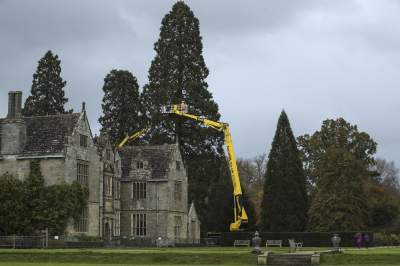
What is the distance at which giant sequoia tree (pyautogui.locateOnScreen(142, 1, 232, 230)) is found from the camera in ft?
262

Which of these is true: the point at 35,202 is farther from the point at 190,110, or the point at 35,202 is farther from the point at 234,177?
the point at 190,110

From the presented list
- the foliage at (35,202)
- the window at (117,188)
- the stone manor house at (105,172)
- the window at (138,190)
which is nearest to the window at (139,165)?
the stone manor house at (105,172)

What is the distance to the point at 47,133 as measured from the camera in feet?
192

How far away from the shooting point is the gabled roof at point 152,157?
7000 centimetres

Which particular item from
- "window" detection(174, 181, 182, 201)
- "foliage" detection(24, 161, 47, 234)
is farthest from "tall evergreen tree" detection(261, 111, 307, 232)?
"foliage" detection(24, 161, 47, 234)

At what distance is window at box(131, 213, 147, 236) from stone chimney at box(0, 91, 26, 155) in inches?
610

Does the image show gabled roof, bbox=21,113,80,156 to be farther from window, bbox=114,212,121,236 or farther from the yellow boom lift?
the yellow boom lift

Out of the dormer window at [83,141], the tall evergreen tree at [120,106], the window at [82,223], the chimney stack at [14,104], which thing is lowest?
the window at [82,223]

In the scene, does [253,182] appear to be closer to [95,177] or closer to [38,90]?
[38,90]

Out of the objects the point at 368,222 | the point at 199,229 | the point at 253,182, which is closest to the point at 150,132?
the point at 199,229

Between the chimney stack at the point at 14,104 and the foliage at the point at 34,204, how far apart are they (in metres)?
4.34

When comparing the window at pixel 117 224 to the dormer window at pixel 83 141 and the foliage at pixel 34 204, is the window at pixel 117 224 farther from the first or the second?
the foliage at pixel 34 204

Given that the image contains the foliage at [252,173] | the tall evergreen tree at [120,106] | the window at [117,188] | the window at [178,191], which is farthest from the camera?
the foliage at [252,173]

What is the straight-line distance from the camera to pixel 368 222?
75.8 m
